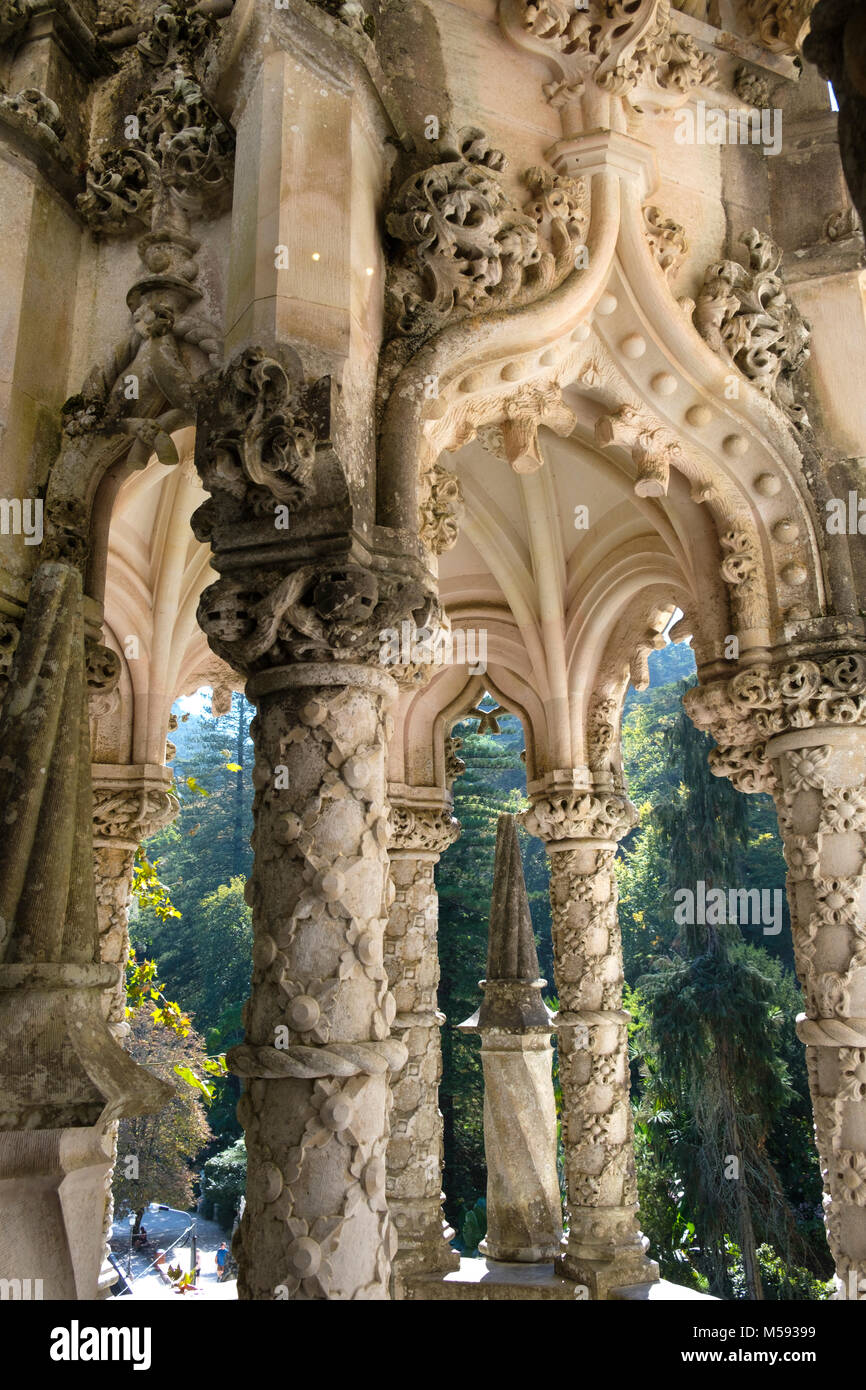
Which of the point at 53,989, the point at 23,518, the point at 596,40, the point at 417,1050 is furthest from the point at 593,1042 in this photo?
the point at 596,40

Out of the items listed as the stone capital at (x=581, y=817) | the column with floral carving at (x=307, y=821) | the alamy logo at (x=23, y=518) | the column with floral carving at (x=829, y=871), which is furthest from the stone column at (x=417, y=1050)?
the column with floral carving at (x=307, y=821)

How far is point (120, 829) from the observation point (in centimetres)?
704

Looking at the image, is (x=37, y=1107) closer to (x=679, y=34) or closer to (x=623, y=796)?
(x=679, y=34)

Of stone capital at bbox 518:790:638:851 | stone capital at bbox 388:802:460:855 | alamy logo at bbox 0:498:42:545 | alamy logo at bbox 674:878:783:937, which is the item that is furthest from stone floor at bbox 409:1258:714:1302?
alamy logo at bbox 674:878:783:937

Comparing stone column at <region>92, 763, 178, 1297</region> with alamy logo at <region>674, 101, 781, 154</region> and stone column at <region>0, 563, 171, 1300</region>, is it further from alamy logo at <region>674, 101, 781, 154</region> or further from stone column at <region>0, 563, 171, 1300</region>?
alamy logo at <region>674, 101, 781, 154</region>

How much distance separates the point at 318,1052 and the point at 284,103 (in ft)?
9.54

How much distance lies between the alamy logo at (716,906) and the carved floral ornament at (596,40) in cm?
1473

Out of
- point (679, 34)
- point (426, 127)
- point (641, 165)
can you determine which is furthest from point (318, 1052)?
point (679, 34)

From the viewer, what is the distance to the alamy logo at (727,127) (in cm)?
498

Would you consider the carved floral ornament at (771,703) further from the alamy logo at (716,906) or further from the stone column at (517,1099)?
the alamy logo at (716,906)

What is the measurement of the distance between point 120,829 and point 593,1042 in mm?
3142

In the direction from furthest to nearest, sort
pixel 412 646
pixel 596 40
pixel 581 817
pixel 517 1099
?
pixel 517 1099, pixel 581 817, pixel 596 40, pixel 412 646

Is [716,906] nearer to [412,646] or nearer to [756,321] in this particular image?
[756,321]
